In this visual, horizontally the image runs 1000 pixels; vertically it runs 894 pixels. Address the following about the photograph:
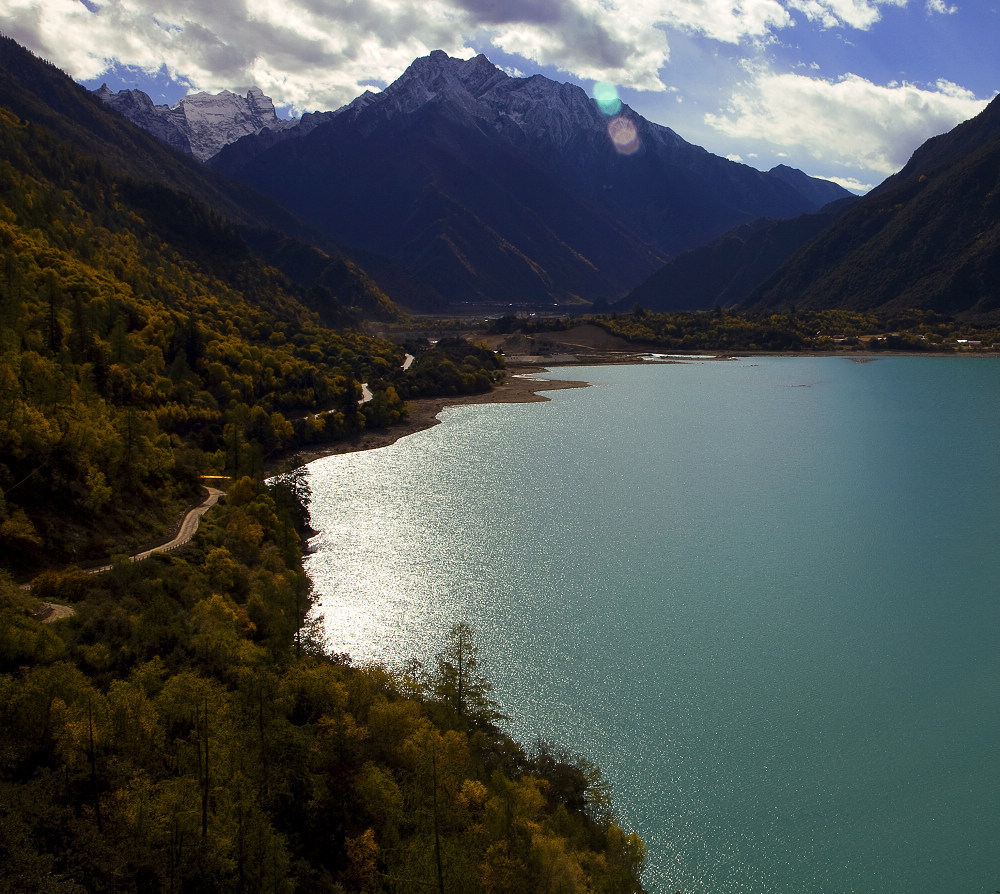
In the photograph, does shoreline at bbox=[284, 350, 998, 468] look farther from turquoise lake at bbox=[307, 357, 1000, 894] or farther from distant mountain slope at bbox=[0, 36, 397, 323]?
distant mountain slope at bbox=[0, 36, 397, 323]

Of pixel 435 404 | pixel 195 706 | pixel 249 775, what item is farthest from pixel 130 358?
pixel 435 404

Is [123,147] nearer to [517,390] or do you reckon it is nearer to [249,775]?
[517,390]

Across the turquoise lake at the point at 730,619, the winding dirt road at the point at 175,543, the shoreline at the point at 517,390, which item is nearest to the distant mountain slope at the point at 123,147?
the shoreline at the point at 517,390

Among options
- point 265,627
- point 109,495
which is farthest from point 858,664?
point 109,495

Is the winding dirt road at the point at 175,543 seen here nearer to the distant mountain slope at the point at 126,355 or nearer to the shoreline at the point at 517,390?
the distant mountain slope at the point at 126,355

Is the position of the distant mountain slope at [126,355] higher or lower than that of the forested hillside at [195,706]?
higher

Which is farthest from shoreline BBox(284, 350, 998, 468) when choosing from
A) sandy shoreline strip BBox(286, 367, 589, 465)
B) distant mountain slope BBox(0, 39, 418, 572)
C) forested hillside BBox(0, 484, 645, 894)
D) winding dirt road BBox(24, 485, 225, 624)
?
forested hillside BBox(0, 484, 645, 894)

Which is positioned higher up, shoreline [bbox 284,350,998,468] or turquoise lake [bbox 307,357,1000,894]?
shoreline [bbox 284,350,998,468]
